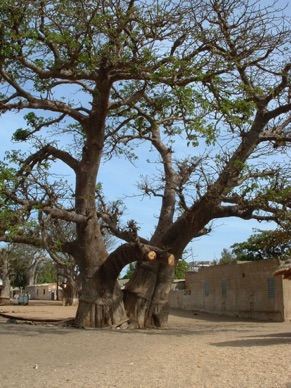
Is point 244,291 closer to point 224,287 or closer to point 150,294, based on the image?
point 224,287

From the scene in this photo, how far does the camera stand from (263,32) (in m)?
13.1

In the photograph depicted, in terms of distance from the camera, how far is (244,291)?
70.5 feet

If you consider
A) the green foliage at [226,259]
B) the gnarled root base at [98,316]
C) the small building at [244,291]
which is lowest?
the gnarled root base at [98,316]

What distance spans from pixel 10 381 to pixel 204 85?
8.27 metres

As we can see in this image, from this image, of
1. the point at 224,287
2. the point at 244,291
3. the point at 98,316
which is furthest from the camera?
the point at 224,287

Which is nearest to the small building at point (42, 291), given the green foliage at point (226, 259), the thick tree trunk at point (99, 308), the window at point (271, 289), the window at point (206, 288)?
the green foliage at point (226, 259)

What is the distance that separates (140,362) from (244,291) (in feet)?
45.8

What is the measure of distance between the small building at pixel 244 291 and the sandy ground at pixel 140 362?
7016 mm

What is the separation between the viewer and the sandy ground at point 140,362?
260 inches

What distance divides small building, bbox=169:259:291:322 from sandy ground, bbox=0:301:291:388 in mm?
7016

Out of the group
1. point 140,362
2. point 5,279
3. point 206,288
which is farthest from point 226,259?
point 140,362

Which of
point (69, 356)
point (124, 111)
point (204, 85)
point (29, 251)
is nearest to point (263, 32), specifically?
point (204, 85)

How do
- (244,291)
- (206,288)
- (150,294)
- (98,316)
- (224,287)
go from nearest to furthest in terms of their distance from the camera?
1. (98,316)
2. (150,294)
3. (244,291)
4. (224,287)
5. (206,288)

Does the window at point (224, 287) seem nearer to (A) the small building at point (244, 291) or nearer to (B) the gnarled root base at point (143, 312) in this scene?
(A) the small building at point (244, 291)
